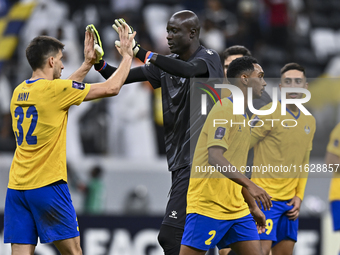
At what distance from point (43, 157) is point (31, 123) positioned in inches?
12.0

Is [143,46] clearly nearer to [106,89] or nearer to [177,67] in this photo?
[177,67]

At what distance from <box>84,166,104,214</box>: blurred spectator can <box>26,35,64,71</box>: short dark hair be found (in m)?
5.34

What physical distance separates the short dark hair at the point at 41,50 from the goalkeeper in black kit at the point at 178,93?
1.87 feet

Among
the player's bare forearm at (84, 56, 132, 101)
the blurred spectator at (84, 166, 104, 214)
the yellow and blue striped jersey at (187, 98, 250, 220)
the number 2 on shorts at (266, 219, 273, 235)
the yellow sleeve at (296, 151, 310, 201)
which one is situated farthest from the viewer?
the blurred spectator at (84, 166, 104, 214)

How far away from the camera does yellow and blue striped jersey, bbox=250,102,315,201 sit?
5652 millimetres

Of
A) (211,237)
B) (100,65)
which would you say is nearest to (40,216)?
(211,237)

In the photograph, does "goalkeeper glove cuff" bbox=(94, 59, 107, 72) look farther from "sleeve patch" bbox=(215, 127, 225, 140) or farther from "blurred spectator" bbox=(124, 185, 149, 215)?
"blurred spectator" bbox=(124, 185, 149, 215)

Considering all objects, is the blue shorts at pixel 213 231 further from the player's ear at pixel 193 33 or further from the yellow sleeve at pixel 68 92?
the player's ear at pixel 193 33

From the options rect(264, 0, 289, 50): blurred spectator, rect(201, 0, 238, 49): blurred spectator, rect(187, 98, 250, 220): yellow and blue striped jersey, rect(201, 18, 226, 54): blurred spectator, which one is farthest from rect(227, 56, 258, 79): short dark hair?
rect(264, 0, 289, 50): blurred spectator

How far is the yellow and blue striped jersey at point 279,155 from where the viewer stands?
565 cm

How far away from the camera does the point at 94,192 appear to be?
A: 1001 cm

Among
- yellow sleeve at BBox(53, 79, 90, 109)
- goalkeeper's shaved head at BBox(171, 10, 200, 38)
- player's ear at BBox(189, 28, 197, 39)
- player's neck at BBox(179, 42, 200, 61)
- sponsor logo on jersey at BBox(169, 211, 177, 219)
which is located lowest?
sponsor logo on jersey at BBox(169, 211, 177, 219)

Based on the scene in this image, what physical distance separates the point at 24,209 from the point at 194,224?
4.80 ft

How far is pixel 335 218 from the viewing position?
550 centimetres
